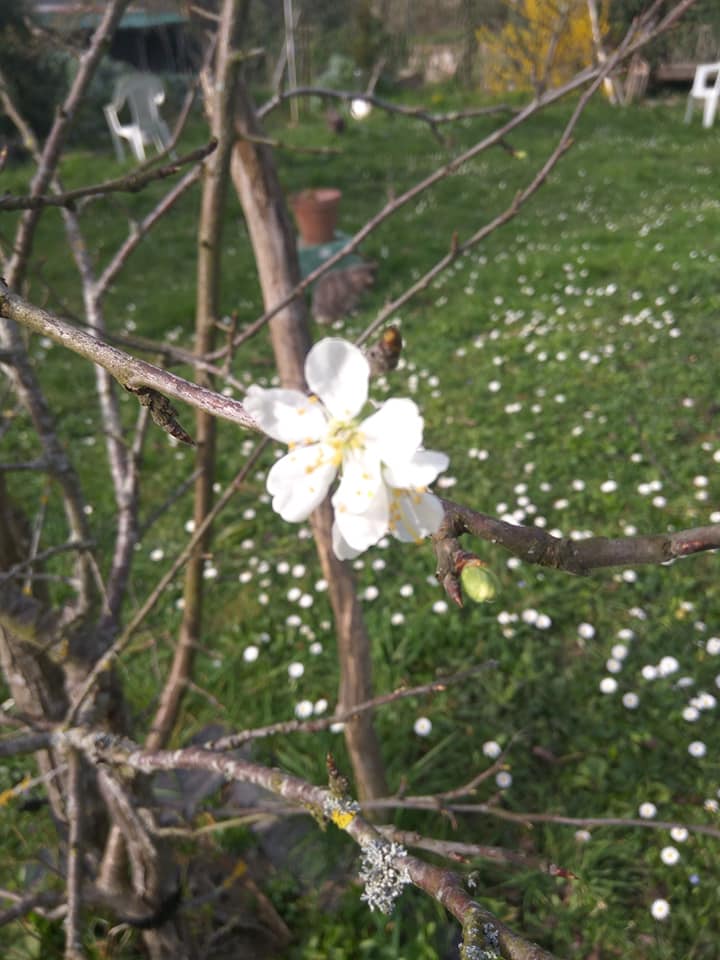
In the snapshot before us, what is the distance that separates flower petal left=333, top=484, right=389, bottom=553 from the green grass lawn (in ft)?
3.70

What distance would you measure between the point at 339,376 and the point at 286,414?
60 mm

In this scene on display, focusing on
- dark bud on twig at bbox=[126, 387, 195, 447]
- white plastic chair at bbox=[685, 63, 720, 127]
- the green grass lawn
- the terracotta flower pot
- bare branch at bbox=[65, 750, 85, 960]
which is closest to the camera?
dark bud on twig at bbox=[126, 387, 195, 447]

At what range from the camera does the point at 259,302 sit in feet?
20.6

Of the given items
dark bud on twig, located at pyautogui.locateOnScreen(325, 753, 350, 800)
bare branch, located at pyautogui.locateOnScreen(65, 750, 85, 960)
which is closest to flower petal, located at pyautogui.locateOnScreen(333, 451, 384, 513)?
dark bud on twig, located at pyautogui.locateOnScreen(325, 753, 350, 800)

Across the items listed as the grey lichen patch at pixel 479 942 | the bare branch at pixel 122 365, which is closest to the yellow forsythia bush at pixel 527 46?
the bare branch at pixel 122 365

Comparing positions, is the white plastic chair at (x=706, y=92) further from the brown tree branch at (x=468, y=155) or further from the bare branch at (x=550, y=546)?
the bare branch at (x=550, y=546)

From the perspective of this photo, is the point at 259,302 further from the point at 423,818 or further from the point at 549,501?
the point at 423,818

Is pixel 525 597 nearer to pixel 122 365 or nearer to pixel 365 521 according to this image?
pixel 365 521

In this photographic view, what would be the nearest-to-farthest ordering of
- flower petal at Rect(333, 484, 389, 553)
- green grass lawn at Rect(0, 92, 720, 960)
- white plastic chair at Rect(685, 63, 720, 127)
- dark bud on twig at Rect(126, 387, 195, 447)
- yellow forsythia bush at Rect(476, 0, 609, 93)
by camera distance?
1. dark bud on twig at Rect(126, 387, 195, 447)
2. flower petal at Rect(333, 484, 389, 553)
3. green grass lawn at Rect(0, 92, 720, 960)
4. yellow forsythia bush at Rect(476, 0, 609, 93)
5. white plastic chair at Rect(685, 63, 720, 127)

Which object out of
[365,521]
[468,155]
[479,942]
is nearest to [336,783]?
[479,942]

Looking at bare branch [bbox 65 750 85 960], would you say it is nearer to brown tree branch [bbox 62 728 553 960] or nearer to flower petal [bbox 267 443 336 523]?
brown tree branch [bbox 62 728 553 960]

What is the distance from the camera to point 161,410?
509mm

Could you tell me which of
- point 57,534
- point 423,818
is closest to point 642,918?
point 423,818

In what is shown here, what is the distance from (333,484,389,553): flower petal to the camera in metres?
0.61
